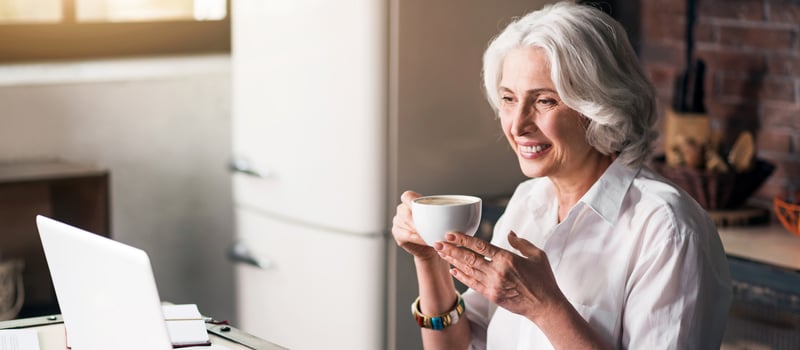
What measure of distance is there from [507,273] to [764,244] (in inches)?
46.7

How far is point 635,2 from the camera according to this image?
10.8ft

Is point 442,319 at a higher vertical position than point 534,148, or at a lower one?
lower

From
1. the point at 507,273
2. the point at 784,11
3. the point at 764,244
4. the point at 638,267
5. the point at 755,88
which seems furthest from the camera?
the point at 755,88

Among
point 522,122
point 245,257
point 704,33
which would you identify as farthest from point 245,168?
point 522,122

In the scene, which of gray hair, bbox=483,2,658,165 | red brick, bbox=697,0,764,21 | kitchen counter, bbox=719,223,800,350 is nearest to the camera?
gray hair, bbox=483,2,658,165

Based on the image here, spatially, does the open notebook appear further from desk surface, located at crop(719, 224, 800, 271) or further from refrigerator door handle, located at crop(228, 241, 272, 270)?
refrigerator door handle, located at crop(228, 241, 272, 270)

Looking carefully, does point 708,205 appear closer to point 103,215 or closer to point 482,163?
point 482,163

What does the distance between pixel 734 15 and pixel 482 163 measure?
30.3 inches

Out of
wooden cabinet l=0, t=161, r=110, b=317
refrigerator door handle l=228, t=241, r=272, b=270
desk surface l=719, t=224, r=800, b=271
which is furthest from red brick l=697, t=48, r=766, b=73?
wooden cabinet l=0, t=161, r=110, b=317

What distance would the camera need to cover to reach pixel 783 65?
2.91m

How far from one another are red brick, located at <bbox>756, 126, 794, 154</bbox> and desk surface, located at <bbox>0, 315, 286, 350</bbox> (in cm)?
168

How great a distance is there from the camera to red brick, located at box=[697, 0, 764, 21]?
2.96 meters

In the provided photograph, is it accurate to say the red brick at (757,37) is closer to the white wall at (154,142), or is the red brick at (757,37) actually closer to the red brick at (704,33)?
the red brick at (704,33)

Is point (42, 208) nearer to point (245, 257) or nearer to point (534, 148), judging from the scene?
point (245, 257)
